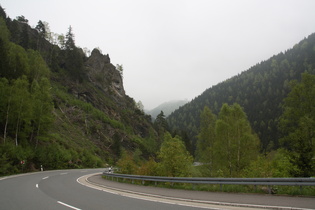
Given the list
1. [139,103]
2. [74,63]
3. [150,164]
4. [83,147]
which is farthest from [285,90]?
[150,164]

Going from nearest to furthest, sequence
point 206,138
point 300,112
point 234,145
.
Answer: point 300,112 < point 234,145 < point 206,138

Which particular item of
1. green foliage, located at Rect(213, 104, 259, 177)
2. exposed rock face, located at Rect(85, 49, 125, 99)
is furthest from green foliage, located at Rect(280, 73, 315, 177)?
exposed rock face, located at Rect(85, 49, 125, 99)

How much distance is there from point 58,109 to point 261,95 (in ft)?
451

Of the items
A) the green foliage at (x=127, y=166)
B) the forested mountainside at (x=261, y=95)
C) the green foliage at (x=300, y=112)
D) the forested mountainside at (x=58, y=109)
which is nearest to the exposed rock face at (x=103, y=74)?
the forested mountainside at (x=58, y=109)

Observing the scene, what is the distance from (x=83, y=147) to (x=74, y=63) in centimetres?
3666

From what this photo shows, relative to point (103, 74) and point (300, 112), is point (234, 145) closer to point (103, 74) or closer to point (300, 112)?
point (300, 112)

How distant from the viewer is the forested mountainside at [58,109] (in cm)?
2948

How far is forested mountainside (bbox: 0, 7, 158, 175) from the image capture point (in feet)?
96.7

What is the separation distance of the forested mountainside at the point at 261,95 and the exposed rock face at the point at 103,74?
152 ft

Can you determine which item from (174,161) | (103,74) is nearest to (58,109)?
(103,74)

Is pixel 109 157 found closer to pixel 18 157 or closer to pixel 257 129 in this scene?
pixel 18 157

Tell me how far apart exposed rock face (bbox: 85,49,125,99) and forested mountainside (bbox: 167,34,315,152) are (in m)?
46.5

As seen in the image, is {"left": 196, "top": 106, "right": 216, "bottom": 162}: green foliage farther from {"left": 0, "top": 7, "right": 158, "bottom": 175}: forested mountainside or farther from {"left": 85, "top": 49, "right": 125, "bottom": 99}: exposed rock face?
{"left": 85, "top": 49, "right": 125, "bottom": 99}: exposed rock face

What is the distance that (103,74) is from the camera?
86500 mm
